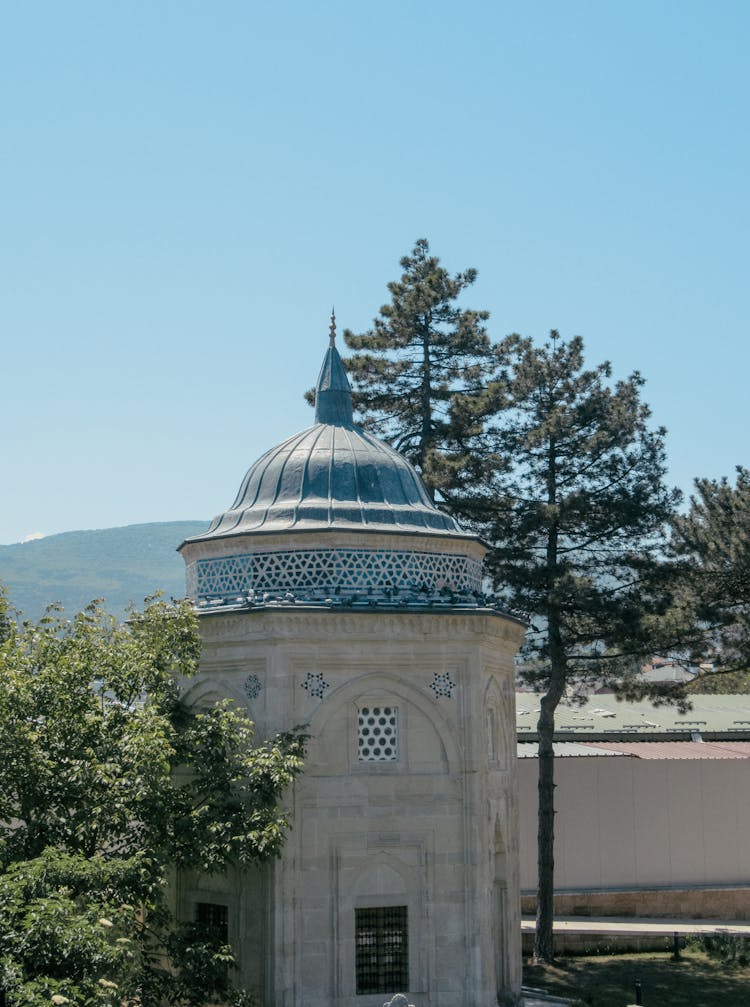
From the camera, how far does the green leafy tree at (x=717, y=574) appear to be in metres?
25.9

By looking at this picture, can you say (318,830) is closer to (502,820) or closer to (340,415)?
(502,820)

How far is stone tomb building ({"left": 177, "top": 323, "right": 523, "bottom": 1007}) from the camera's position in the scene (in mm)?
16953

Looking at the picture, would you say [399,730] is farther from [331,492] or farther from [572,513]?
[572,513]

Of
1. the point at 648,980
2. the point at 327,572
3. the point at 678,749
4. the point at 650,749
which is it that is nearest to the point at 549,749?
the point at 648,980

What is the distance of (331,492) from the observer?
19297 mm

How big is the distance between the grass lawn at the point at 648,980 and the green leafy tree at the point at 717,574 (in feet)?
20.0

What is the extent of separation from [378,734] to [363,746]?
274 millimetres

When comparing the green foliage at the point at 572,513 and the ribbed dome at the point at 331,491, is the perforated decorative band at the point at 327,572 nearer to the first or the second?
the ribbed dome at the point at 331,491

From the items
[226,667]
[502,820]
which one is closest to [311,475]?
[226,667]

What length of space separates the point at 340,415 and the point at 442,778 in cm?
658

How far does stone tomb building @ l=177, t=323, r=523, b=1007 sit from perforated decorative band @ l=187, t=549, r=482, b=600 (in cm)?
2

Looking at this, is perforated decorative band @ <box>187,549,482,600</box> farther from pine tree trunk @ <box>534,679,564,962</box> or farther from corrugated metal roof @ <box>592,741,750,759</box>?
corrugated metal roof @ <box>592,741,750,759</box>

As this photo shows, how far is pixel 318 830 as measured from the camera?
1709 centimetres

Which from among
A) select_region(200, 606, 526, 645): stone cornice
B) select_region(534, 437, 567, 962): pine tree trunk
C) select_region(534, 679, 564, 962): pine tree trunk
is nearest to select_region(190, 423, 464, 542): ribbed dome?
select_region(200, 606, 526, 645): stone cornice
